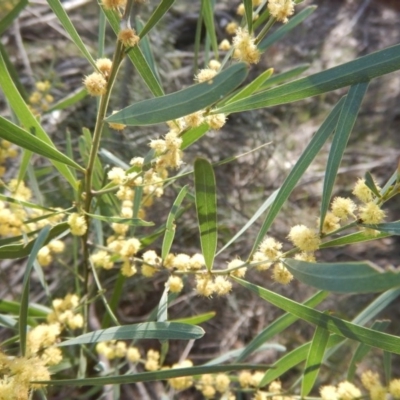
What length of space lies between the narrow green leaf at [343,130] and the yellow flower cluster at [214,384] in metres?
0.53

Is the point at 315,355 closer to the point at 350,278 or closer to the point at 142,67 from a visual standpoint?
the point at 350,278

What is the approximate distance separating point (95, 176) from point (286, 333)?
1229mm

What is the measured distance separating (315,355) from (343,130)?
1.26 feet

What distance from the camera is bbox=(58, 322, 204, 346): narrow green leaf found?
0.68 metres

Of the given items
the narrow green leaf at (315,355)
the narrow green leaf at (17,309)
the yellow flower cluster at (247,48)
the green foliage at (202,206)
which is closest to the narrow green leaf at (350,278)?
the green foliage at (202,206)

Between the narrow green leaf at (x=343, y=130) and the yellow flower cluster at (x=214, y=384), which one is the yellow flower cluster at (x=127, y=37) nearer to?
the narrow green leaf at (x=343, y=130)

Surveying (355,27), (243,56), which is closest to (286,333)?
(243,56)

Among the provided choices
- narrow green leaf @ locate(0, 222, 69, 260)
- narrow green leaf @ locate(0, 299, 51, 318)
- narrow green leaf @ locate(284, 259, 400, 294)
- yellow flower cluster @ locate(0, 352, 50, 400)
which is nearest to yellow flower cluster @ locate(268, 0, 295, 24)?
narrow green leaf @ locate(284, 259, 400, 294)

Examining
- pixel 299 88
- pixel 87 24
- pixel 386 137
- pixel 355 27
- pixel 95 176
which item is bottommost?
pixel 95 176

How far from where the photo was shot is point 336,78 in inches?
24.8

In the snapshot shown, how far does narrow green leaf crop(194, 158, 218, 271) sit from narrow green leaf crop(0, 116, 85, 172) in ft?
0.74

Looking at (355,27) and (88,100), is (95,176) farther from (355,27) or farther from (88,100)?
(355,27)

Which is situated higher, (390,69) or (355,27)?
(355,27)

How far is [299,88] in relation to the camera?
65 centimetres
